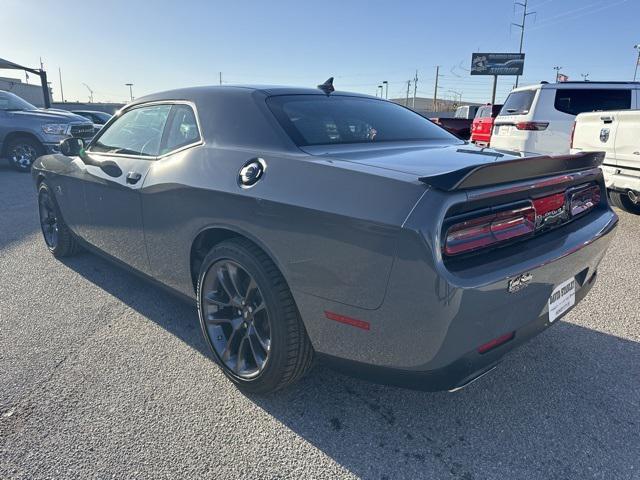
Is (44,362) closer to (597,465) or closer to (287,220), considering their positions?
(287,220)

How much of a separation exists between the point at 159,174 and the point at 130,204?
395 millimetres

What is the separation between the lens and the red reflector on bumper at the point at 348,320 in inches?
69.2

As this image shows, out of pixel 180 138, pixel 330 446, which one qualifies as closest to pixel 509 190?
pixel 330 446

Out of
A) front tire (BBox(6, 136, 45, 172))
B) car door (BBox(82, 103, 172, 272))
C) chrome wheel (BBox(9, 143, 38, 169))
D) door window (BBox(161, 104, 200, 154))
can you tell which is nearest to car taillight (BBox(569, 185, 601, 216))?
door window (BBox(161, 104, 200, 154))

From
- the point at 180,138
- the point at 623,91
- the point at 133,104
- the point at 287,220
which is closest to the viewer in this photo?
the point at 287,220

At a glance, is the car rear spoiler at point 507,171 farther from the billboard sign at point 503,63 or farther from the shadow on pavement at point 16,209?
the billboard sign at point 503,63

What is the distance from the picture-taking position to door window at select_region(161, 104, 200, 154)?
2615 millimetres

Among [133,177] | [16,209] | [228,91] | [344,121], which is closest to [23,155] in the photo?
[16,209]

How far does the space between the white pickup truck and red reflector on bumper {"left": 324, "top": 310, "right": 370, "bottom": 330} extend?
4.83 metres

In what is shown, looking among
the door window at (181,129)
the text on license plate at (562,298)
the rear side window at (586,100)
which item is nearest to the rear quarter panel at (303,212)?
the door window at (181,129)

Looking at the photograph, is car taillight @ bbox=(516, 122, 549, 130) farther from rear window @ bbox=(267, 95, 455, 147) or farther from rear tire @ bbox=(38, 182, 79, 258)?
rear tire @ bbox=(38, 182, 79, 258)

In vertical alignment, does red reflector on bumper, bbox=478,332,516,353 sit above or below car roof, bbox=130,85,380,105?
below

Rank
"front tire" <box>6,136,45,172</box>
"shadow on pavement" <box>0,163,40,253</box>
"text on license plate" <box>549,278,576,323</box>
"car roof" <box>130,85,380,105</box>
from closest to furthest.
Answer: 1. "text on license plate" <box>549,278,576,323</box>
2. "car roof" <box>130,85,380,105</box>
3. "shadow on pavement" <box>0,163,40,253</box>
4. "front tire" <box>6,136,45,172</box>

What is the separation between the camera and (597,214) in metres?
2.50
